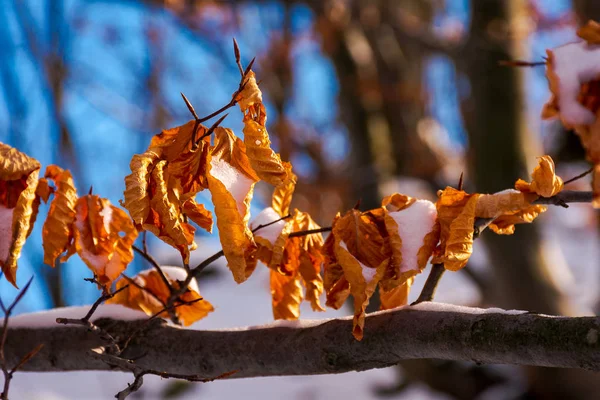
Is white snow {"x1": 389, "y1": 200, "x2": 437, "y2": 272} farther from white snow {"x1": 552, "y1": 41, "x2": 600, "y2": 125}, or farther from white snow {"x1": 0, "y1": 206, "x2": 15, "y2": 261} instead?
white snow {"x1": 0, "y1": 206, "x2": 15, "y2": 261}

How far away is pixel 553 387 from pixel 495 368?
0.45m

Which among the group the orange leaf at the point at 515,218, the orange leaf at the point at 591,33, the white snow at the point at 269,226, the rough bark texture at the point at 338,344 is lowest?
the rough bark texture at the point at 338,344

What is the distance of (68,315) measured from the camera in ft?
3.38

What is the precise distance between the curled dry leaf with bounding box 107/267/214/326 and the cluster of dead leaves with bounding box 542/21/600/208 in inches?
27.2

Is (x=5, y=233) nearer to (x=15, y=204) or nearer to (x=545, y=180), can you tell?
(x=15, y=204)

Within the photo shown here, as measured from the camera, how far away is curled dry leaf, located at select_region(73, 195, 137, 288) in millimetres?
877

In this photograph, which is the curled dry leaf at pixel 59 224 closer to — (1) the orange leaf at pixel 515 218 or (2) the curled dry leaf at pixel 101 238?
(2) the curled dry leaf at pixel 101 238

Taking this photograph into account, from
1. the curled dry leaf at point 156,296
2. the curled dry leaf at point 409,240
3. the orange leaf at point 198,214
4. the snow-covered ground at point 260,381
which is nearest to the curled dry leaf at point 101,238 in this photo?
the curled dry leaf at point 156,296

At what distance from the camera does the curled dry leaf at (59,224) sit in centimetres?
86

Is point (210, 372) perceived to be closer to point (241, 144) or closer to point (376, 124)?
point (241, 144)

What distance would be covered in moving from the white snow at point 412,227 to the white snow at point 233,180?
22 cm

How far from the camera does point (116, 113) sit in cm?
587

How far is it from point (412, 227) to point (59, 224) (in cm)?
56

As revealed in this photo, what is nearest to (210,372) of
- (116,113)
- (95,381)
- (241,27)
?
(95,381)
